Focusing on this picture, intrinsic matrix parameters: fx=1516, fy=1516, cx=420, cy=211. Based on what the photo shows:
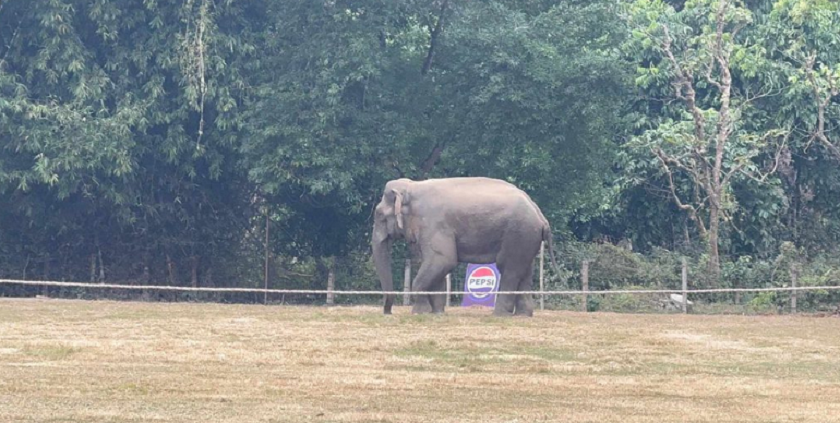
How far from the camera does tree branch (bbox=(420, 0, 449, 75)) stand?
110 ft

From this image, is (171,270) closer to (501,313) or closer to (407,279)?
(407,279)

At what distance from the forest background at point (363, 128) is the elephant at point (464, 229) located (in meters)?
5.55

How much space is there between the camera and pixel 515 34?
31.8 metres

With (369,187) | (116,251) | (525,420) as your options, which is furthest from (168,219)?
(525,420)

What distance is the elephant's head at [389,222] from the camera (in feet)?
83.8

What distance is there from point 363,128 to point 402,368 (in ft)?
51.5

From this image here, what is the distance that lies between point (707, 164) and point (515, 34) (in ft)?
16.2

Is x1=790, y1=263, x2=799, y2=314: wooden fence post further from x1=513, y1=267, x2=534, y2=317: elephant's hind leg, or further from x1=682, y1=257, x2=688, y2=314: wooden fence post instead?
x1=513, y1=267, x2=534, y2=317: elephant's hind leg

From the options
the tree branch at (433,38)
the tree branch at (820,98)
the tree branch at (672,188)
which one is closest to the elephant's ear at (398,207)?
the tree branch at (672,188)

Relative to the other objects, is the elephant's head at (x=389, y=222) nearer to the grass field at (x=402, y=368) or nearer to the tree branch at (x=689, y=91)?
the grass field at (x=402, y=368)

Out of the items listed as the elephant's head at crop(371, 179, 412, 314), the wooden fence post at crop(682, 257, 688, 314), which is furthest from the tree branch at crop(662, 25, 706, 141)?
the elephant's head at crop(371, 179, 412, 314)

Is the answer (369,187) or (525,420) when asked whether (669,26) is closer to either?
(369,187)

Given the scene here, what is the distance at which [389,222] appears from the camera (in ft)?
84.7

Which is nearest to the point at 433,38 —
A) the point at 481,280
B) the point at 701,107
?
the point at 481,280
